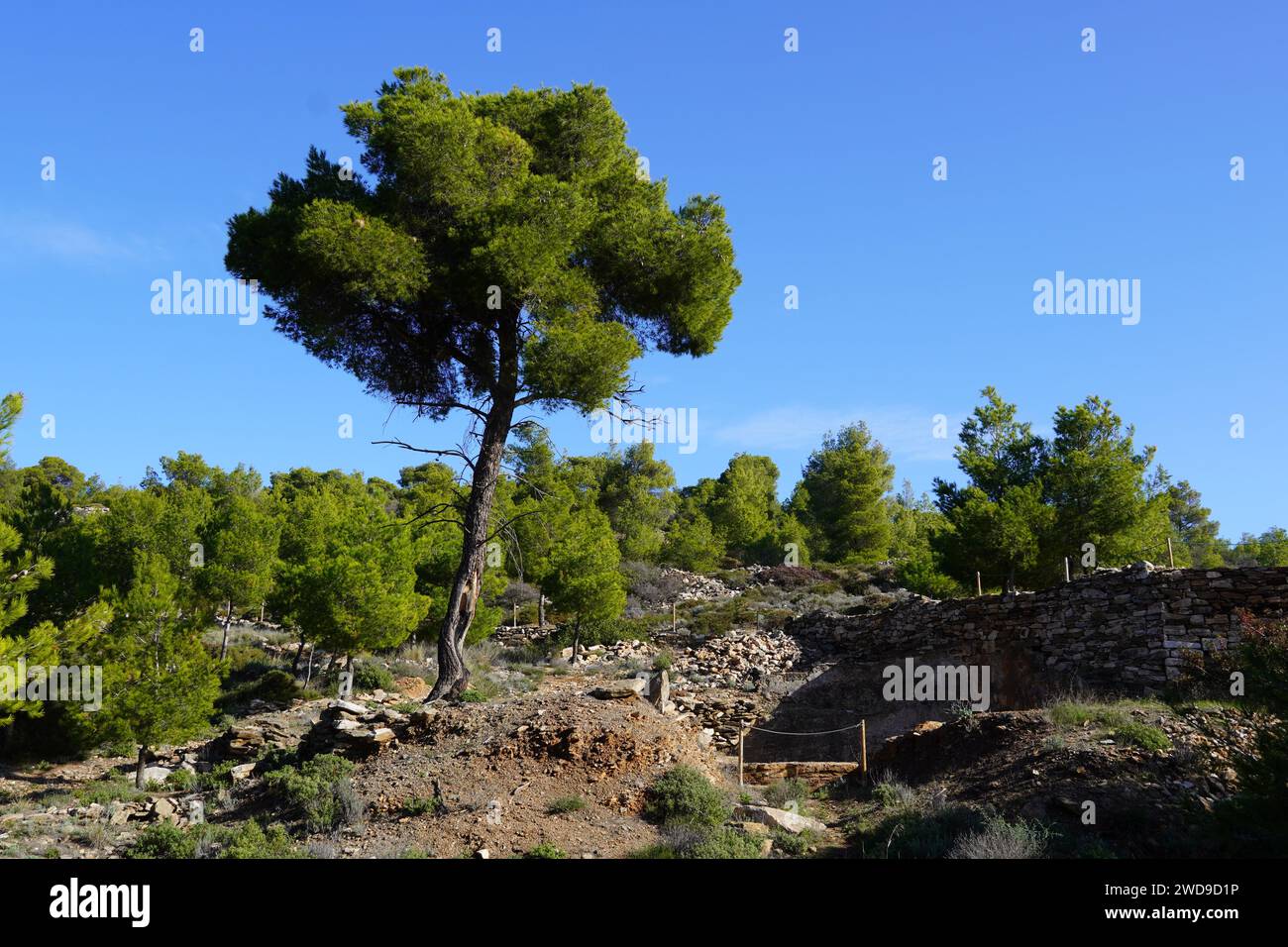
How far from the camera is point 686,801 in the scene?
10.5m

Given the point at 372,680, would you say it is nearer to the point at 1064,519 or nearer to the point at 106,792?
the point at 106,792

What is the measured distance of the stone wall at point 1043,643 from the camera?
17109mm

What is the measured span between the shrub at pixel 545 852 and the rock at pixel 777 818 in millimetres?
2676

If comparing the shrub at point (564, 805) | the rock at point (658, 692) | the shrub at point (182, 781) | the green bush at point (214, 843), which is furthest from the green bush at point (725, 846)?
the shrub at point (182, 781)

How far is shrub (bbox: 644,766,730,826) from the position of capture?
10.3m

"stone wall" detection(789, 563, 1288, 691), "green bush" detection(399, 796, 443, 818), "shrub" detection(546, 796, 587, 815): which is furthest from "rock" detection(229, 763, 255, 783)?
"stone wall" detection(789, 563, 1288, 691)

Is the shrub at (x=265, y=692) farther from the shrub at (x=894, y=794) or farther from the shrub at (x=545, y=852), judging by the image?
the shrub at (x=894, y=794)

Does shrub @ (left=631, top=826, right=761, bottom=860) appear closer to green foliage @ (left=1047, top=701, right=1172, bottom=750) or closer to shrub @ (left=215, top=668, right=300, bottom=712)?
green foliage @ (left=1047, top=701, right=1172, bottom=750)

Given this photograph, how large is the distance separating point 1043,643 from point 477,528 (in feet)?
44.9

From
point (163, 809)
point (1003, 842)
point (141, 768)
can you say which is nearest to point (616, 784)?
point (1003, 842)

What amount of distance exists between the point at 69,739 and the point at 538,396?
679 inches

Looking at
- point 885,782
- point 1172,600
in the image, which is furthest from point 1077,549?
point 885,782

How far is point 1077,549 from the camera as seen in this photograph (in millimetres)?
27859
